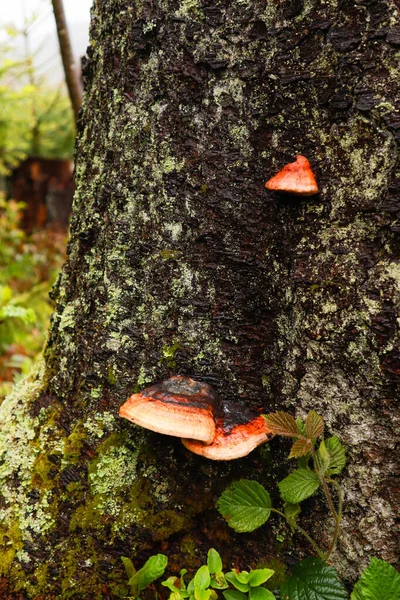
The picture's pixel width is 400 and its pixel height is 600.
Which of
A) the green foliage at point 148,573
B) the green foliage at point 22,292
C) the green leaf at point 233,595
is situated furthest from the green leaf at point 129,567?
the green foliage at point 22,292

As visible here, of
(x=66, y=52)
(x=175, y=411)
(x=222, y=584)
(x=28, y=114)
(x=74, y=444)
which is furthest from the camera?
(x=28, y=114)

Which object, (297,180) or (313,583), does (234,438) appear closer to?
(313,583)

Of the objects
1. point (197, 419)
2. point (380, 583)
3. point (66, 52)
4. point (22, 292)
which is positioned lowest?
point (22, 292)

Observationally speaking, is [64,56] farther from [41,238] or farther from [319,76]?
[41,238]

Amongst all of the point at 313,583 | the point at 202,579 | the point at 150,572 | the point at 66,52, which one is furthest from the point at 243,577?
the point at 66,52

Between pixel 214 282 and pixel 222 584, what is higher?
pixel 214 282

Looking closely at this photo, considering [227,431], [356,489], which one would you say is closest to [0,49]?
[227,431]
